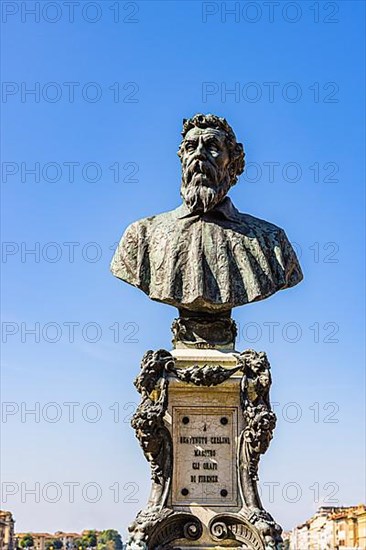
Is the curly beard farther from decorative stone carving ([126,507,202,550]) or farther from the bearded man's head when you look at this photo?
decorative stone carving ([126,507,202,550])

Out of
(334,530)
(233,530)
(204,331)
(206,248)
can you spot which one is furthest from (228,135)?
(334,530)

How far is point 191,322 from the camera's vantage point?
36.3 ft

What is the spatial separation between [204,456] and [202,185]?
339 centimetres

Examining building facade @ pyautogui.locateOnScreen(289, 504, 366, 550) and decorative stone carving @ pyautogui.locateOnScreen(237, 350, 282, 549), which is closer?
decorative stone carving @ pyautogui.locateOnScreen(237, 350, 282, 549)

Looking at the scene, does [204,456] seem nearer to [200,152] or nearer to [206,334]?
[206,334]

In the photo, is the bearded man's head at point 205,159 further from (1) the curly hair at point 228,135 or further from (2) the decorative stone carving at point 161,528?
(2) the decorative stone carving at point 161,528

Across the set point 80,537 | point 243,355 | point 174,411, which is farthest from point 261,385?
point 80,537

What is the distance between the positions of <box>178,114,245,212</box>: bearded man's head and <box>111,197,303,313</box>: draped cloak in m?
0.28

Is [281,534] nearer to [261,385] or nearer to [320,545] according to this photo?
[261,385]

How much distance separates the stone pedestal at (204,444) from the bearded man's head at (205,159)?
2081 mm

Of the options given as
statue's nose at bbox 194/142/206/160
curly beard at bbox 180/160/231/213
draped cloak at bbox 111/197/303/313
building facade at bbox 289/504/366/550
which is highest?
statue's nose at bbox 194/142/206/160

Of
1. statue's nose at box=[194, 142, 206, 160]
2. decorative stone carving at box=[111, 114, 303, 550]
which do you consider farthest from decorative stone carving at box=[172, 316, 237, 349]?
statue's nose at box=[194, 142, 206, 160]

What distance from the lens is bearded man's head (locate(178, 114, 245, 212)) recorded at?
11172 mm

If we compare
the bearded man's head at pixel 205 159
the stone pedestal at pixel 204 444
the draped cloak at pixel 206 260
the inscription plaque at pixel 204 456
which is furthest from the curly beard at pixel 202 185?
the inscription plaque at pixel 204 456
